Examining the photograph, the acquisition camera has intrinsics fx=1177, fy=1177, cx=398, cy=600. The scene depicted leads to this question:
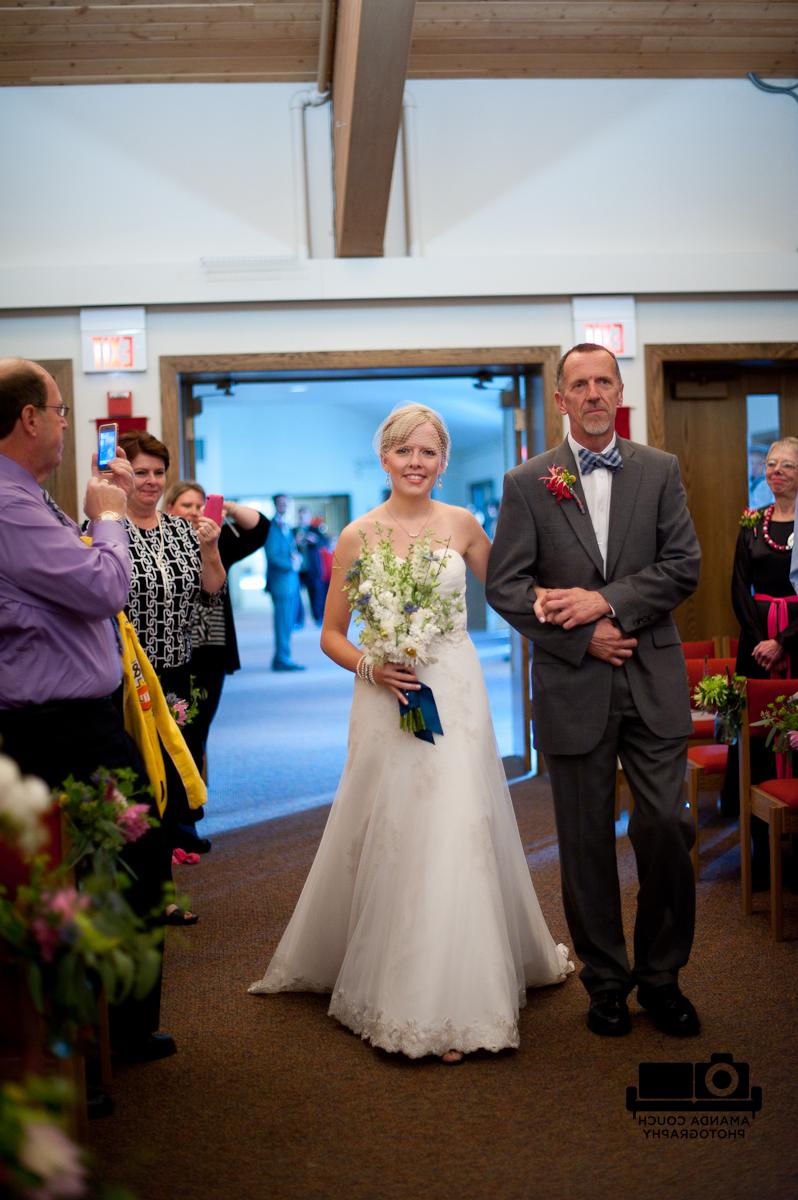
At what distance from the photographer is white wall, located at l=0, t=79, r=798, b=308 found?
7.27m

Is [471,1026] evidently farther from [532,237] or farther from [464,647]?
[532,237]

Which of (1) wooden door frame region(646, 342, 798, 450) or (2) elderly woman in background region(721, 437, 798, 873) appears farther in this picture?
(1) wooden door frame region(646, 342, 798, 450)

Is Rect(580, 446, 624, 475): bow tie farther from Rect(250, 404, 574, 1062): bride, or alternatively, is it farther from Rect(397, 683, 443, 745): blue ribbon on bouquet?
Rect(397, 683, 443, 745): blue ribbon on bouquet

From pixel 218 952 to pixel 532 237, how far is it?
16.6ft

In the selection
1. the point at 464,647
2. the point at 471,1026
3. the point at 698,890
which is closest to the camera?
the point at 471,1026

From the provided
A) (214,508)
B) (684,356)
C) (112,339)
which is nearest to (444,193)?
(684,356)

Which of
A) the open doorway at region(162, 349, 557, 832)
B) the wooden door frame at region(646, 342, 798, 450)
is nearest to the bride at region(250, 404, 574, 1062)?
the open doorway at region(162, 349, 557, 832)

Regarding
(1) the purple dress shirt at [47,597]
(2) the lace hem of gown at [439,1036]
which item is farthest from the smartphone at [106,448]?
(2) the lace hem of gown at [439,1036]

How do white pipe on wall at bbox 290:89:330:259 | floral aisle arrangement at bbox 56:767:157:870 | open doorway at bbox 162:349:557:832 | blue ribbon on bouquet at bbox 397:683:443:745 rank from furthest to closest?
open doorway at bbox 162:349:557:832
white pipe on wall at bbox 290:89:330:259
blue ribbon on bouquet at bbox 397:683:443:745
floral aisle arrangement at bbox 56:767:157:870

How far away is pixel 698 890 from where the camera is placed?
5000 mm

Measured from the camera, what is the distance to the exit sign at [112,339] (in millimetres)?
7215

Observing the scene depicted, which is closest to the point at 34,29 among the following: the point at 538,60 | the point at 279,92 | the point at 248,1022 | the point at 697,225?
the point at 279,92

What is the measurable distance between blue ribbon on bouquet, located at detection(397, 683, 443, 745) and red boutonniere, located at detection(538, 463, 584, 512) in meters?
0.69

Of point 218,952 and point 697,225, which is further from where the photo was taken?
point 697,225
